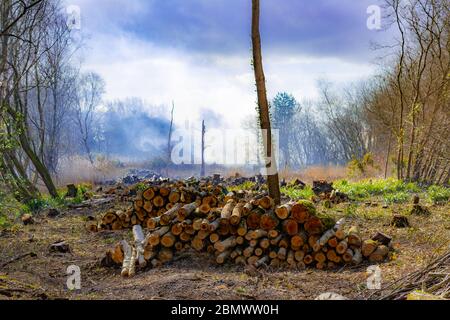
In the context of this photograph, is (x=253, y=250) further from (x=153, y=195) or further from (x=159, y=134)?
(x=159, y=134)

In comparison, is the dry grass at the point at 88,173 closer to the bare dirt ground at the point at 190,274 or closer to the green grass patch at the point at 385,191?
the green grass patch at the point at 385,191

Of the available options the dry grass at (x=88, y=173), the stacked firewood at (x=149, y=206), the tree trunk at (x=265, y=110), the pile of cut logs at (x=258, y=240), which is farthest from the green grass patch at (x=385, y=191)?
the dry grass at (x=88, y=173)

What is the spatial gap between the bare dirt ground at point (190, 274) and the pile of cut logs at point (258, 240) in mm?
197

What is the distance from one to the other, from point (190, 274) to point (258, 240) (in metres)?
1.25

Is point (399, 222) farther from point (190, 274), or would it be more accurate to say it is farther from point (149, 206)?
point (149, 206)

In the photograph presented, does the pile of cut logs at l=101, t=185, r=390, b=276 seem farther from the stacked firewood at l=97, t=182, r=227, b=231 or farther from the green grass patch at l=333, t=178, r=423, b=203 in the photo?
the green grass patch at l=333, t=178, r=423, b=203

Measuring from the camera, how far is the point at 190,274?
256 inches

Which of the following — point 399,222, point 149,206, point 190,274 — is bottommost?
point 190,274

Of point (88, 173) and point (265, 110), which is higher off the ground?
point (265, 110)

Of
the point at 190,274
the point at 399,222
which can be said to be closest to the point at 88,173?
the point at 399,222

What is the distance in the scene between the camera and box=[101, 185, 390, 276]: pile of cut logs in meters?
7.18

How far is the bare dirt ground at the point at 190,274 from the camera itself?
18.4ft

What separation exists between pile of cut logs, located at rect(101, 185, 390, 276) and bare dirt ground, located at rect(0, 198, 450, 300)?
0.20 meters

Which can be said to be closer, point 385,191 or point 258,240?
point 258,240
